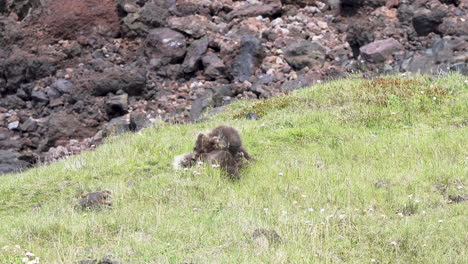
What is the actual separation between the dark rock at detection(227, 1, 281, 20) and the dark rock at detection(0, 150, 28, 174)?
12361 millimetres

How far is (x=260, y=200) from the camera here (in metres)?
10.9

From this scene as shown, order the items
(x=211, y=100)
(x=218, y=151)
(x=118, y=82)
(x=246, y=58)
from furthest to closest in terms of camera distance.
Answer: (x=246, y=58)
(x=118, y=82)
(x=211, y=100)
(x=218, y=151)

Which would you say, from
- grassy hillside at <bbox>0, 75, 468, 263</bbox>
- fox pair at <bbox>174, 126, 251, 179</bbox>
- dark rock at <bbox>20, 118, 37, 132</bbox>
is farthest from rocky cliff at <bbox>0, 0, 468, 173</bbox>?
fox pair at <bbox>174, 126, 251, 179</bbox>

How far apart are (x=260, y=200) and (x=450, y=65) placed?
11373 millimetres

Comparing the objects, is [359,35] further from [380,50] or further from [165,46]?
[165,46]

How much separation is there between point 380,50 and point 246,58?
4.87 metres

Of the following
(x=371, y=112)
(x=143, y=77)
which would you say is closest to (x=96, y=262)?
(x=371, y=112)

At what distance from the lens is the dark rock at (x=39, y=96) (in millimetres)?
25859

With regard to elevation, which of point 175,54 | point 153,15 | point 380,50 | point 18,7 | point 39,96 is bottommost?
point 39,96

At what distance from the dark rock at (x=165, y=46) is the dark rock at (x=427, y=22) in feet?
29.3

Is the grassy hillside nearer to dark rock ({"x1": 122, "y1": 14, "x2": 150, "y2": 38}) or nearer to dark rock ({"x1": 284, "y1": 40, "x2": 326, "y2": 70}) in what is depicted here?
dark rock ({"x1": 284, "y1": 40, "x2": 326, "y2": 70})

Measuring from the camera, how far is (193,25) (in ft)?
91.4

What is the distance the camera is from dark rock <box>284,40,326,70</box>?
25.1 meters

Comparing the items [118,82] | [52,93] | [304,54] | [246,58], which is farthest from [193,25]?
[52,93]
